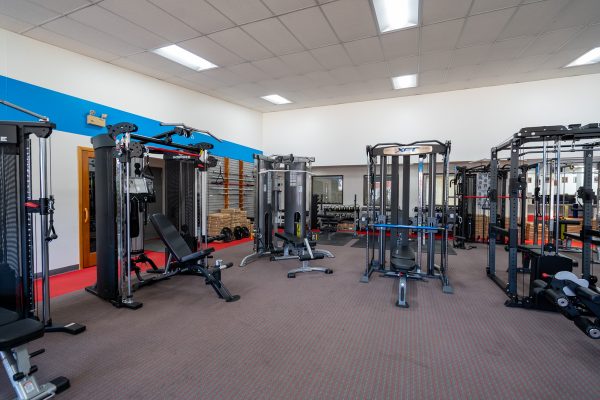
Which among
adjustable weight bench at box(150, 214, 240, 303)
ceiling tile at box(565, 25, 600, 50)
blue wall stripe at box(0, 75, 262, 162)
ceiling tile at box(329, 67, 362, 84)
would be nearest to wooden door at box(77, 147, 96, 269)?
blue wall stripe at box(0, 75, 262, 162)

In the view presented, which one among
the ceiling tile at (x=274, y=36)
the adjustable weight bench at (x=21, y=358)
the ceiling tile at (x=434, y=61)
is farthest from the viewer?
the ceiling tile at (x=434, y=61)

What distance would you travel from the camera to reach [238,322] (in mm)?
3041

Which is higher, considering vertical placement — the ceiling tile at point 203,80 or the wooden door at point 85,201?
the ceiling tile at point 203,80

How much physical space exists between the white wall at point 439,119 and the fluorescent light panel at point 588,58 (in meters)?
0.90

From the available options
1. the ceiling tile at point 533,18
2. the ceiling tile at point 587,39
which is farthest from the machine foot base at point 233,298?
the ceiling tile at point 587,39

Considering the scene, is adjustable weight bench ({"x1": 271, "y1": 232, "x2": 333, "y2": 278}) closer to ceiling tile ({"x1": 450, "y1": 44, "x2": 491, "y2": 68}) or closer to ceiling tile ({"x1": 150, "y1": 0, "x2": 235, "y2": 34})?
ceiling tile ({"x1": 150, "y1": 0, "x2": 235, "y2": 34})

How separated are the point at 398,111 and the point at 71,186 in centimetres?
796

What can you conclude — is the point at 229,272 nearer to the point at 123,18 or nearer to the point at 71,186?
the point at 71,186

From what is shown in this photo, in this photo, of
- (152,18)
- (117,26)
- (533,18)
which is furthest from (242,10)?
(533,18)

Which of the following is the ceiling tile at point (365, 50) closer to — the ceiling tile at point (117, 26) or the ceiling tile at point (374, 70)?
the ceiling tile at point (374, 70)

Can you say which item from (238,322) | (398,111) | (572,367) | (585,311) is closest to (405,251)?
(585,311)

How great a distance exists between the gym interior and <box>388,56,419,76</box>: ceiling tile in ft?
0.21

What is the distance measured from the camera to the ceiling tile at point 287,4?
3.84m

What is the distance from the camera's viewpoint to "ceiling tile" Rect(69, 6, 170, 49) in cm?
396
